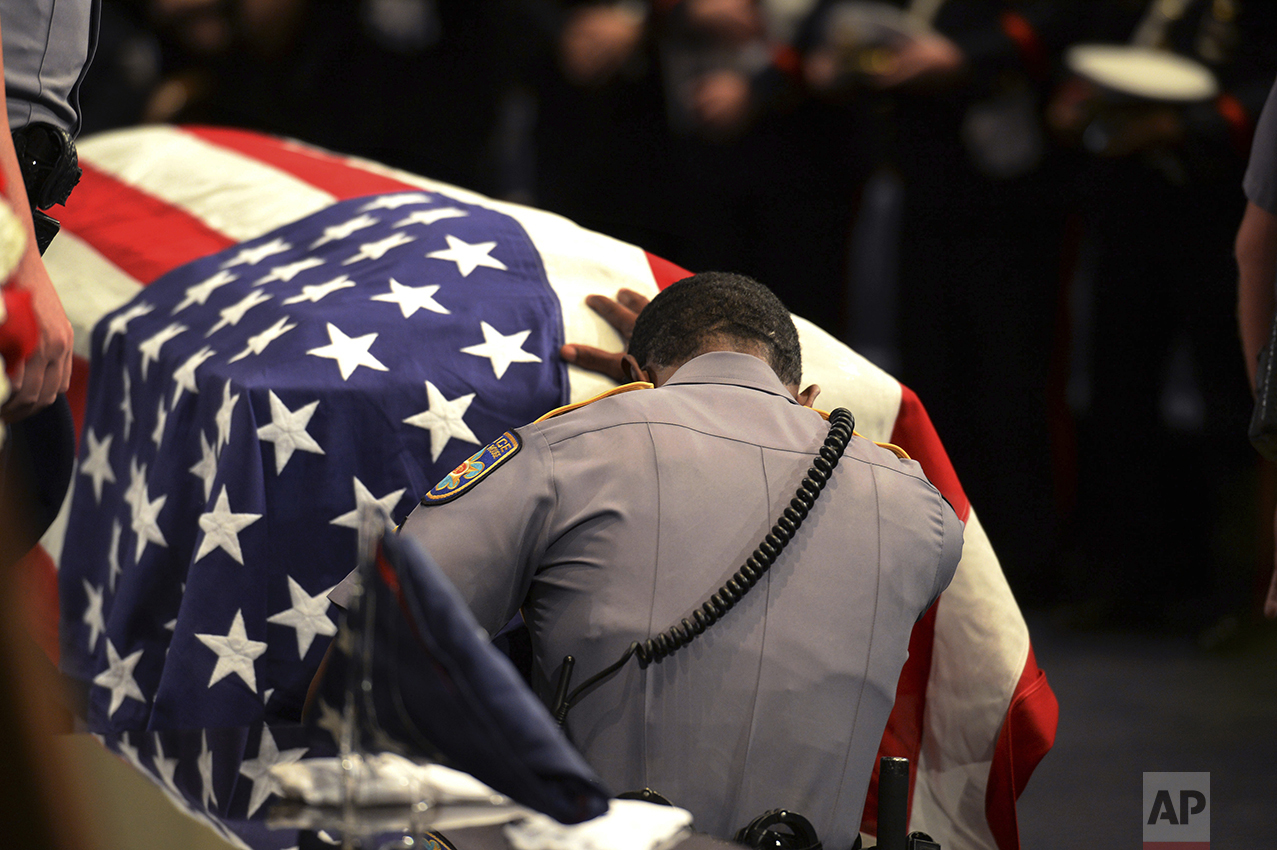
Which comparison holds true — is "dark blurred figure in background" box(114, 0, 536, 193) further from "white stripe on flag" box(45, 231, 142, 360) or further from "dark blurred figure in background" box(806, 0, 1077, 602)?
"white stripe on flag" box(45, 231, 142, 360)

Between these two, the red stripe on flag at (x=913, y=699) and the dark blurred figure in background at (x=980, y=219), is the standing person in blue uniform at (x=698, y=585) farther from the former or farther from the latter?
the dark blurred figure in background at (x=980, y=219)

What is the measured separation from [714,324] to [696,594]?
418 mm

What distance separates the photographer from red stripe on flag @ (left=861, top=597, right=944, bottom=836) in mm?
→ 1719

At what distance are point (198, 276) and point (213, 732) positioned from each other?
1222 millimetres

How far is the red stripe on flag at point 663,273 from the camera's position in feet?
6.19

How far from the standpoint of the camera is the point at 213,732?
105cm

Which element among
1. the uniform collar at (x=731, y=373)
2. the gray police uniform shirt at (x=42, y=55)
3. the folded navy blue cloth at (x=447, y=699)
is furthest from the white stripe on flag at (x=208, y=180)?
the folded navy blue cloth at (x=447, y=699)

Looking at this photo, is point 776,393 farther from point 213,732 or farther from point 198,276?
point 198,276

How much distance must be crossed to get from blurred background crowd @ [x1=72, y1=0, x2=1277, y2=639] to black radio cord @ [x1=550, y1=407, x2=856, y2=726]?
2189 mm

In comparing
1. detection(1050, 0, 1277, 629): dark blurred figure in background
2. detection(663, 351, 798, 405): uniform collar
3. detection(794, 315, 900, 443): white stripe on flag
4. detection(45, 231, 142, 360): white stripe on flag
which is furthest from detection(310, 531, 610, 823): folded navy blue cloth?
detection(1050, 0, 1277, 629): dark blurred figure in background

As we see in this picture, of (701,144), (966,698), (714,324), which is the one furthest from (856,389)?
(701,144)

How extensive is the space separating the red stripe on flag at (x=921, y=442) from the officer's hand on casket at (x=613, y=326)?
43 cm

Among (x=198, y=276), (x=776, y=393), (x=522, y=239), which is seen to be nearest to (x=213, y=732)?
(x=776, y=393)

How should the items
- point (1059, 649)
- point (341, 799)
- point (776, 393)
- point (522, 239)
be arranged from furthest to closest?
1. point (1059, 649)
2. point (522, 239)
3. point (776, 393)
4. point (341, 799)
